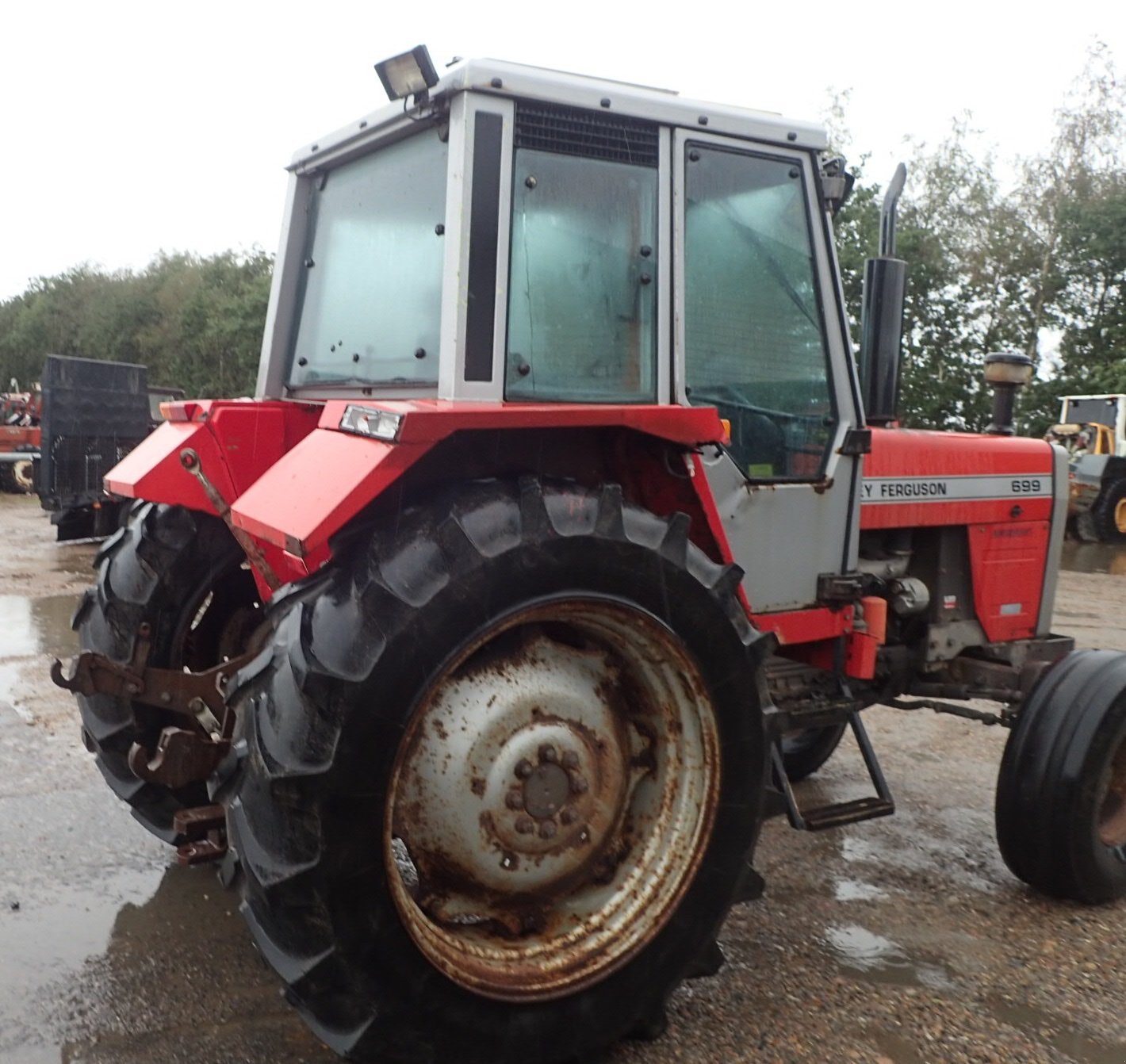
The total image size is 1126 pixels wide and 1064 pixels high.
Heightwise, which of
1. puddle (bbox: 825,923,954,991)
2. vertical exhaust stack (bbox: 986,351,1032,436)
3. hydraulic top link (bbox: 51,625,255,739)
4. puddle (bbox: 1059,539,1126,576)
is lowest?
puddle (bbox: 825,923,954,991)

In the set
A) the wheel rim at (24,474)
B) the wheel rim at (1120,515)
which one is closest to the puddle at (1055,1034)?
the wheel rim at (1120,515)

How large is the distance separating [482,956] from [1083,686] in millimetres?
2278

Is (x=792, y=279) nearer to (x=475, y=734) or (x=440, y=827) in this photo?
(x=475, y=734)

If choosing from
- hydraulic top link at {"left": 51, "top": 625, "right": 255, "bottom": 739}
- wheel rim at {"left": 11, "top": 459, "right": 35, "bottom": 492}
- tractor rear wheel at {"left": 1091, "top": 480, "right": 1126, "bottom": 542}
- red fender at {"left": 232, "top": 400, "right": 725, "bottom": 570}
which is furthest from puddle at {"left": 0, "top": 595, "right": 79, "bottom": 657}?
tractor rear wheel at {"left": 1091, "top": 480, "right": 1126, "bottom": 542}

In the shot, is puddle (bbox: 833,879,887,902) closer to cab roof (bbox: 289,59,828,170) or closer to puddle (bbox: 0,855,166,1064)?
puddle (bbox: 0,855,166,1064)

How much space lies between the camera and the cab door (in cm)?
313

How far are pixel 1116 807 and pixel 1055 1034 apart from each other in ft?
4.09

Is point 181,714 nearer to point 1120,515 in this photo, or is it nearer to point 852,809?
point 852,809

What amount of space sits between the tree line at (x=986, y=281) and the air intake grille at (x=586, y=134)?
13961 millimetres

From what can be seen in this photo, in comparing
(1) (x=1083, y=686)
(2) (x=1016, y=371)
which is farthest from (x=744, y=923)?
(2) (x=1016, y=371)

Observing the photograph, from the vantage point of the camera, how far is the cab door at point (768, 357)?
313 centimetres

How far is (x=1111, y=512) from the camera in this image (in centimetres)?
1588

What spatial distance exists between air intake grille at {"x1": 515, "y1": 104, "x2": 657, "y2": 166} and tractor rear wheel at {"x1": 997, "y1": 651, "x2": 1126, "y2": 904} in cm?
222

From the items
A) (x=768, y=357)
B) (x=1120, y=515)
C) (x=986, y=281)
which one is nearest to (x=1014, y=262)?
(x=986, y=281)
